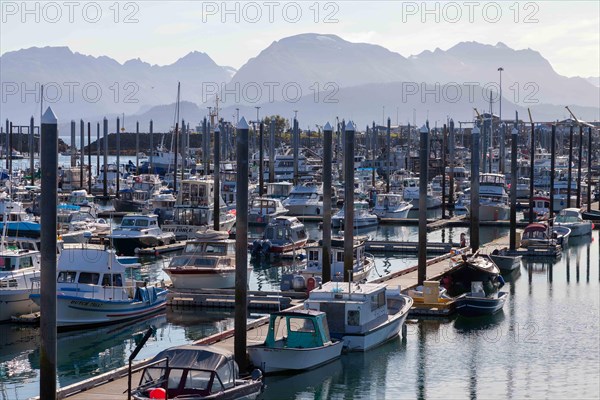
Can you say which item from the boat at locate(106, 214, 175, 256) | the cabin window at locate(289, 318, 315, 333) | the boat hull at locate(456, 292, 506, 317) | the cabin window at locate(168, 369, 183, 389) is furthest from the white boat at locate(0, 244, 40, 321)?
the boat at locate(106, 214, 175, 256)

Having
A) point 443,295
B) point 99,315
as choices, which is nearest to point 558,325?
point 443,295

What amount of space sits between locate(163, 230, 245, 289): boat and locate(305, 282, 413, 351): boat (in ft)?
35.1

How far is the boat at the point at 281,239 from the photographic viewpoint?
5884 centimetres

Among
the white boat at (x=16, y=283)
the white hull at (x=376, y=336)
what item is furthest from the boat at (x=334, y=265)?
the white boat at (x=16, y=283)

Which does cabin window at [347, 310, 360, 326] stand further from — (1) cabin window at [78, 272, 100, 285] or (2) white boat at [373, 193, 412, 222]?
(2) white boat at [373, 193, 412, 222]

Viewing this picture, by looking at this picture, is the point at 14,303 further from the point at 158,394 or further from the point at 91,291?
the point at 158,394

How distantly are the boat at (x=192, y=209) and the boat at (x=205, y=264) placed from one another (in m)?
15.8

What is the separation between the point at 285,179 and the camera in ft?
360

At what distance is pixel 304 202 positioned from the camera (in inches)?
3280

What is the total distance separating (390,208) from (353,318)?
4724 cm

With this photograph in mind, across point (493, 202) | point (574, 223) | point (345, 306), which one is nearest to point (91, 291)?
point (345, 306)

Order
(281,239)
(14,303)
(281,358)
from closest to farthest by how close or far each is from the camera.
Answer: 1. (281,358)
2. (14,303)
3. (281,239)

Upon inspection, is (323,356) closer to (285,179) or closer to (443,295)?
(443,295)

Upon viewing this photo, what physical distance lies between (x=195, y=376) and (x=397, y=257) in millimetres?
35603
